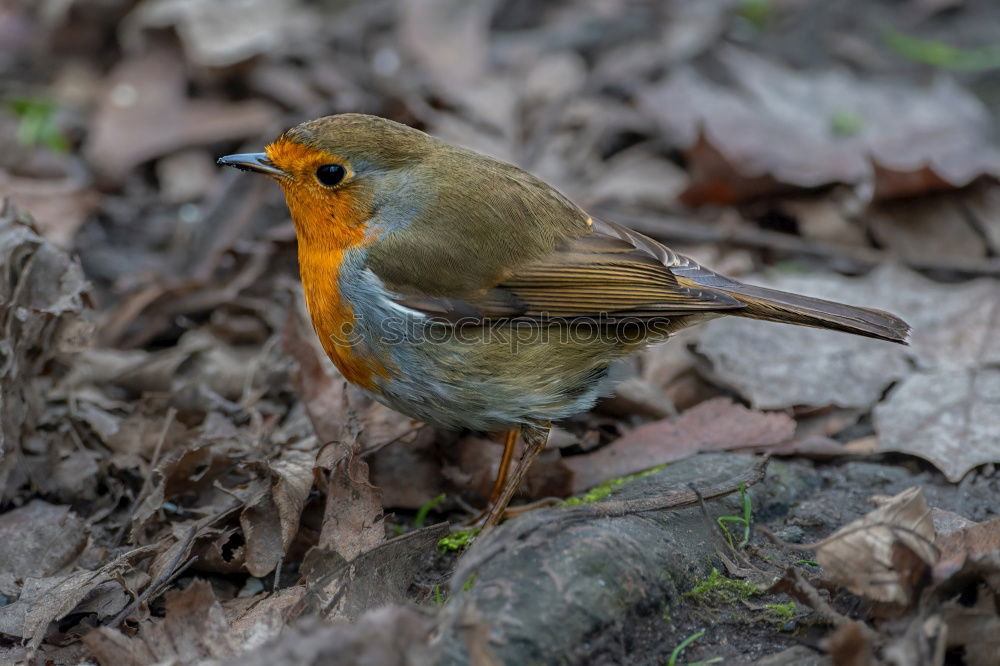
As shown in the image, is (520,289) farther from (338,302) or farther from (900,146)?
(900,146)

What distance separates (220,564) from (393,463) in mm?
804

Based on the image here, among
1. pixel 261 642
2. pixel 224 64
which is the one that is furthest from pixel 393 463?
pixel 224 64

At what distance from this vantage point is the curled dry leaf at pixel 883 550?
98.6 inches

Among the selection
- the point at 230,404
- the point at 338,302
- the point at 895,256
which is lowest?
the point at 230,404

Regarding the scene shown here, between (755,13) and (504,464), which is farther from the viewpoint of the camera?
(755,13)

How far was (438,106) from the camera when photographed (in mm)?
6445

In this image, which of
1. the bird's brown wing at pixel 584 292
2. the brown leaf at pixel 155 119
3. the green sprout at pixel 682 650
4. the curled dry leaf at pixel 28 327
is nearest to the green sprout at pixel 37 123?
the brown leaf at pixel 155 119

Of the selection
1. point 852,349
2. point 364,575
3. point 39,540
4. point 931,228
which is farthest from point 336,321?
point 931,228

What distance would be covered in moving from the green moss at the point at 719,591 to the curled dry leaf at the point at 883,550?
1.19ft

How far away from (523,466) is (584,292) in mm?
672

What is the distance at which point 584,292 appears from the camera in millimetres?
3752

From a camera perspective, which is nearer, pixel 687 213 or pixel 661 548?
pixel 661 548

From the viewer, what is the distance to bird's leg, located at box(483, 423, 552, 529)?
11.9ft

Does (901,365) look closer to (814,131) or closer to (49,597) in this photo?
(814,131)
